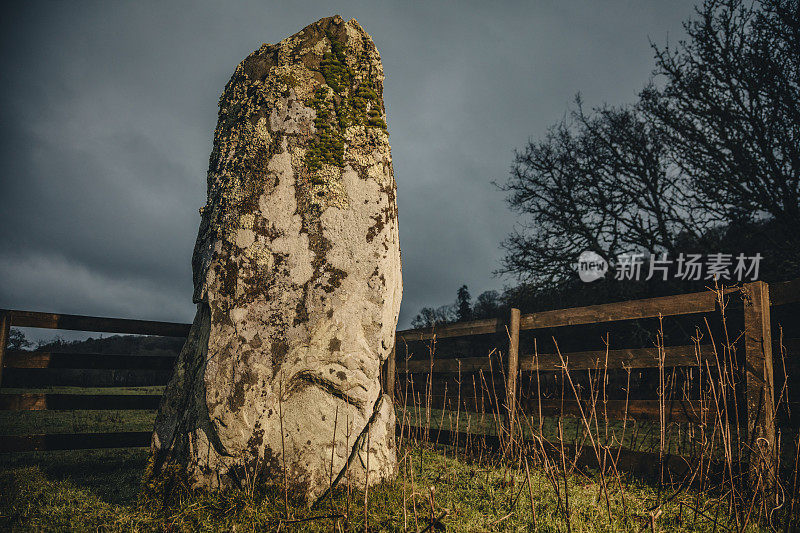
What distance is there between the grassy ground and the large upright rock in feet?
0.85

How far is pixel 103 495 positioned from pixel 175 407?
3.06ft

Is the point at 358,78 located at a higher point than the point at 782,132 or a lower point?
lower

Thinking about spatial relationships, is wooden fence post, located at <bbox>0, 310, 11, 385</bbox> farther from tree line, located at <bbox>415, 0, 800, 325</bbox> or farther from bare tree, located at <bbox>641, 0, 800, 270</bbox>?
bare tree, located at <bbox>641, 0, 800, 270</bbox>

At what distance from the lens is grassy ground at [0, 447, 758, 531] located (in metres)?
2.71

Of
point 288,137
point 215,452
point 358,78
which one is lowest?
point 215,452

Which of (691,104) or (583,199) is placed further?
(583,199)

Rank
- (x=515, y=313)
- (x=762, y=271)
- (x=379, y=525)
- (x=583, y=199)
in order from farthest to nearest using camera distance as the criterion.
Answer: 1. (x=583, y=199)
2. (x=762, y=271)
3. (x=515, y=313)
4. (x=379, y=525)

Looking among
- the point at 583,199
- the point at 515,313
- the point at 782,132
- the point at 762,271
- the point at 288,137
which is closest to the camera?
the point at 288,137

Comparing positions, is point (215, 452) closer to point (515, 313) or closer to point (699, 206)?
point (515, 313)

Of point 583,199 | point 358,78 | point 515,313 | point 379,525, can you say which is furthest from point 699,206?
point 379,525

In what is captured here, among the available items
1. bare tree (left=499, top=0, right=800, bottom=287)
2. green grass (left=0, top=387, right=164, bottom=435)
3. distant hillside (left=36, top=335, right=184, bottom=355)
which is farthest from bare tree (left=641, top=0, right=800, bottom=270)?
distant hillside (left=36, top=335, right=184, bottom=355)

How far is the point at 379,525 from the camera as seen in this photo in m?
2.68

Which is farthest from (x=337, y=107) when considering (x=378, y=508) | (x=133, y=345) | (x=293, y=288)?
(x=133, y=345)

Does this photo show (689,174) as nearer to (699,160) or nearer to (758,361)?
(699,160)
